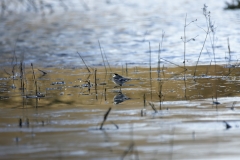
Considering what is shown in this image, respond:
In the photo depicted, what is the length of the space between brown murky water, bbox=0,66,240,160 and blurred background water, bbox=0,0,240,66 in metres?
2.01

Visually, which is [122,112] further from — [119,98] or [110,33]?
[110,33]

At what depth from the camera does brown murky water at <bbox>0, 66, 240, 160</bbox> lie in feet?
12.5

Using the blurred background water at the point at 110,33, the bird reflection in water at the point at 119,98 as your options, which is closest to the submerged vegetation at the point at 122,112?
the bird reflection in water at the point at 119,98

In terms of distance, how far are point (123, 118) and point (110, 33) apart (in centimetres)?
835

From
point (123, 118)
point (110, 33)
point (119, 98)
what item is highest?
point (110, 33)

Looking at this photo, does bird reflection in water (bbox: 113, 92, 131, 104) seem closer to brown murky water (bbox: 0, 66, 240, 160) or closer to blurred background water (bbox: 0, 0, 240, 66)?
brown murky water (bbox: 0, 66, 240, 160)

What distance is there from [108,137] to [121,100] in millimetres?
1627

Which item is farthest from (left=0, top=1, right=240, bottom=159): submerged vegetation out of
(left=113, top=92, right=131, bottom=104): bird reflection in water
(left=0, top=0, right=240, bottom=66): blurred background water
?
(left=0, top=0, right=240, bottom=66): blurred background water

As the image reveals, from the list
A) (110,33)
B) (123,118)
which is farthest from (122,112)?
(110,33)

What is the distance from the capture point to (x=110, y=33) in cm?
1306

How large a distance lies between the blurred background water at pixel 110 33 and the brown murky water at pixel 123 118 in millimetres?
2006

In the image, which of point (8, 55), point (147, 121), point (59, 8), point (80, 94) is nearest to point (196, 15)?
point (59, 8)

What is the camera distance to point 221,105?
5.23m

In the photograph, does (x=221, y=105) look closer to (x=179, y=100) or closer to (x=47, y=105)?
(x=179, y=100)
